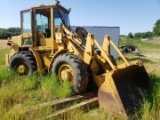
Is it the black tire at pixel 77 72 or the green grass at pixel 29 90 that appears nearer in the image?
the green grass at pixel 29 90

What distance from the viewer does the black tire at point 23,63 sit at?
7.23 meters

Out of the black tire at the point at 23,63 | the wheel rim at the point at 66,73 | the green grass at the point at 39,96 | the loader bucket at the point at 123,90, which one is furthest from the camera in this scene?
the black tire at the point at 23,63

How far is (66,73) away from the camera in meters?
5.95

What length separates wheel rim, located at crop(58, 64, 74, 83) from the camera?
5.96 meters

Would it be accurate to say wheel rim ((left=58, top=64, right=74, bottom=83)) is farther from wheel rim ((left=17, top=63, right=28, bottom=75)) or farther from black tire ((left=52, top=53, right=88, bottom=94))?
wheel rim ((left=17, top=63, right=28, bottom=75))

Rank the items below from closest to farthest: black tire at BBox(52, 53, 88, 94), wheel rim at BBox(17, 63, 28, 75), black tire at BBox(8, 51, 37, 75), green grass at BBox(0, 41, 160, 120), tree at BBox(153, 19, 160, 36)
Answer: green grass at BBox(0, 41, 160, 120)
black tire at BBox(52, 53, 88, 94)
black tire at BBox(8, 51, 37, 75)
wheel rim at BBox(17, 63, 28, 75)
tree at BBox(153, 19, 160, 36)

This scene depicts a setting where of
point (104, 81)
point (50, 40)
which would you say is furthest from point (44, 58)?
point (104, 81)

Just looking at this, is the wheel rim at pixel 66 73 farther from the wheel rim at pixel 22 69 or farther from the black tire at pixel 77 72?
the wheel rim at pixel 22 69

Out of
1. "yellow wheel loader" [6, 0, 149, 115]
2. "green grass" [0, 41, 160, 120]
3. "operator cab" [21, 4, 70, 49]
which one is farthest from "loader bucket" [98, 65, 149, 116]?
"operator cab" [21, 4, 70, 49]

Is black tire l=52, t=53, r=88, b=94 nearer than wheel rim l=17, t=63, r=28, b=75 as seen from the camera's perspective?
Yes

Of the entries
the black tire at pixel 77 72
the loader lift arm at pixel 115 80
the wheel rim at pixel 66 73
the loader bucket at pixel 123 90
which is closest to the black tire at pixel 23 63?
the wheel rim at pixel 66 73

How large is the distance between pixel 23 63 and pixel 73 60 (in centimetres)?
246

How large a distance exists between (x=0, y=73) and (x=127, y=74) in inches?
156

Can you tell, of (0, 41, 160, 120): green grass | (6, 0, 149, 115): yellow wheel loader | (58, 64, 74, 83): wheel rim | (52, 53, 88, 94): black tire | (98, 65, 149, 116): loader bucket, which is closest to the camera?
(0, 41, 160, 120): green grass
